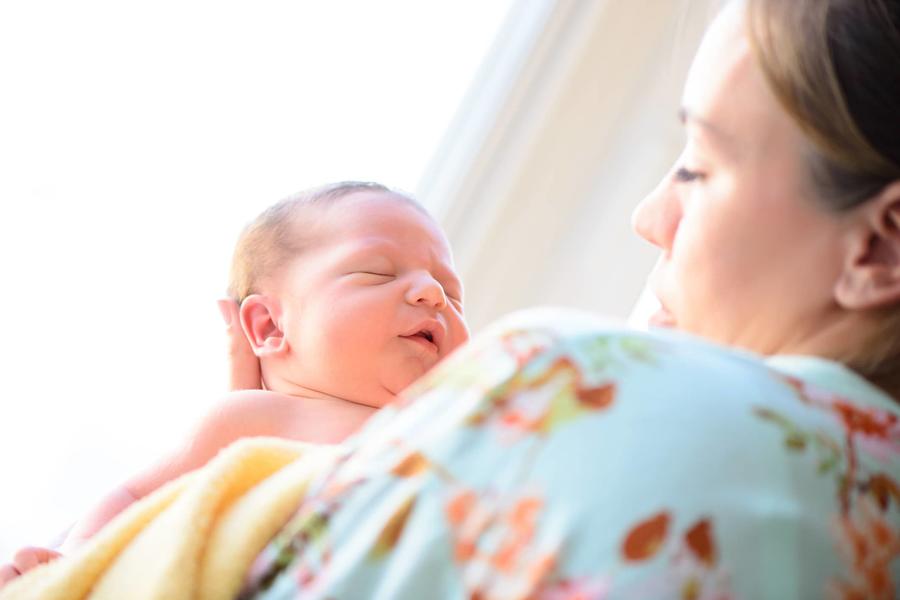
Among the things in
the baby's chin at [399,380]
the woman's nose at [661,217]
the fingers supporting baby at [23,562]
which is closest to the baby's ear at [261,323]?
the baby's chin at [399,380]

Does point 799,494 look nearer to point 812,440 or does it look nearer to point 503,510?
point 812,440

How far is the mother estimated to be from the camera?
0.63 m

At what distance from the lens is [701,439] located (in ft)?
2.12

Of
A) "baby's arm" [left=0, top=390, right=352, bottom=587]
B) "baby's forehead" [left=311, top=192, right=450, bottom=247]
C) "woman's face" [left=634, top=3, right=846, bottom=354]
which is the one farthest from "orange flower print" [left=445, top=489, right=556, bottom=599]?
"baby's forehead" [left=311, top=192, right=450, bottom=247]

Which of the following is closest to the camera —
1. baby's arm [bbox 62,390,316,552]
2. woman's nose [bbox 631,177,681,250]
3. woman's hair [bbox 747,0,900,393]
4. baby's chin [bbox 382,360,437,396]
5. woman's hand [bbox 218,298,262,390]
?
woman's hair [bbox 747,0,900,393]

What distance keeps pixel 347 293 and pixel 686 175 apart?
1.60 feet

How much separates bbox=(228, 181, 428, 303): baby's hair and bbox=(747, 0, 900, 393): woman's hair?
2.19ft

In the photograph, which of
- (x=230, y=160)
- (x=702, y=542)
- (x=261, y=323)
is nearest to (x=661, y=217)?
(x=702, y=542)

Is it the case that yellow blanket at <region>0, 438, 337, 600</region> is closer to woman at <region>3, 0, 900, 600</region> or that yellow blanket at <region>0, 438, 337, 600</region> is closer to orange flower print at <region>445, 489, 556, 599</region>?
woman at <region>3, 0, 900, 600</region>

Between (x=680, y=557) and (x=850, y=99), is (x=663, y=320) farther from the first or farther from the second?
(x=680, y=557)

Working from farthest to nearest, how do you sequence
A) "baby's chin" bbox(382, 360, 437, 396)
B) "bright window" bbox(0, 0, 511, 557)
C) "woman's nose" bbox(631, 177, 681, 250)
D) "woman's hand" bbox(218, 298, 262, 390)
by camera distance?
1. "bright window" bbox(0, 0, 511, 557)
2. "woman's hand" bbox(218, 298, 262, 390)
3. "baby's chin" bbox(382, 360, 437, 396)
4. "woman's nose" bbox(631, 177, 681, 250)

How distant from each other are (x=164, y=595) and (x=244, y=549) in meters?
0.06

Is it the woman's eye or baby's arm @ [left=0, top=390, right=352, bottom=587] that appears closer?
the woman's eye

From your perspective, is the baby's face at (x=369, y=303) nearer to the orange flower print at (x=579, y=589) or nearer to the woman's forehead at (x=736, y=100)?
the woman's forehead at (x=736, y=100)
